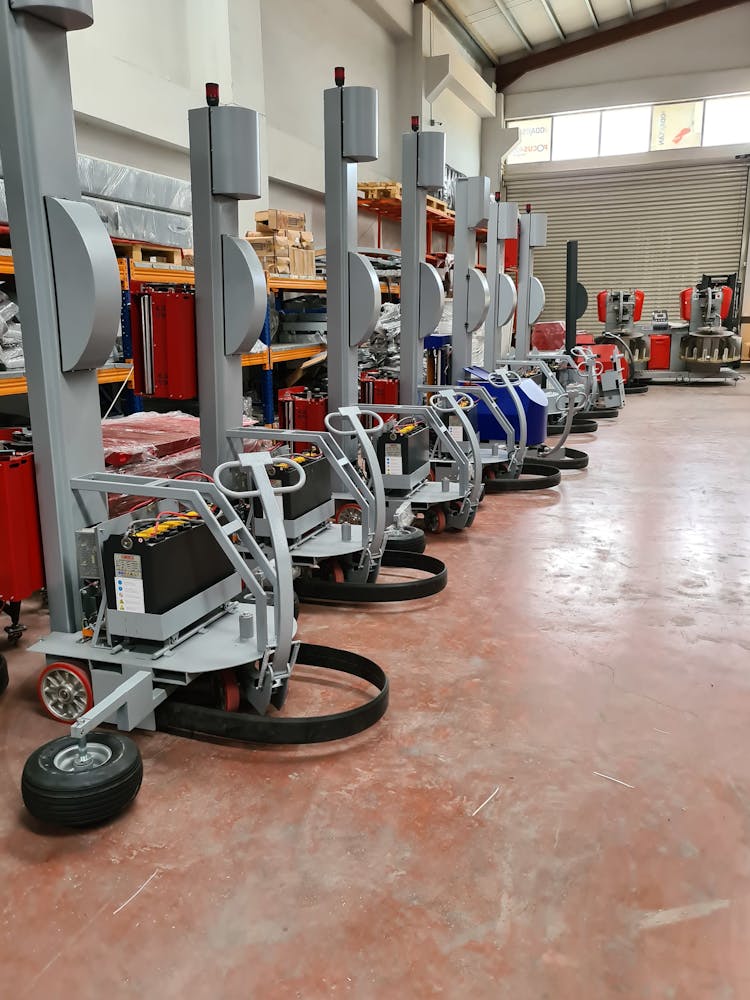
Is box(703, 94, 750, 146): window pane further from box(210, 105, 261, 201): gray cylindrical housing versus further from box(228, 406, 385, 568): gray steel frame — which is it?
box(210, 105, 261, 201): gray cylindrical housing

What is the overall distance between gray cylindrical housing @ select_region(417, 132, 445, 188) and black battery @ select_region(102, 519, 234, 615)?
368cm

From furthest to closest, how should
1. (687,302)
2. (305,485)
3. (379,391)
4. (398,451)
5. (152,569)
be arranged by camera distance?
(687,302), (379,391), (398,451), (305,485), (152,569)

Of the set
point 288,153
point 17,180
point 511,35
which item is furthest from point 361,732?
point 511,35

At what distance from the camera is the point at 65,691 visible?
277 centimetres

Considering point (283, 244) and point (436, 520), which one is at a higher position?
point (283, 244)

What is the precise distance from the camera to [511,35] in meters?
16.3

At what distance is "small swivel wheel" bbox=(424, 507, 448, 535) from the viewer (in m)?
5.18

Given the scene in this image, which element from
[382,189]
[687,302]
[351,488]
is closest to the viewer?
[351,488]

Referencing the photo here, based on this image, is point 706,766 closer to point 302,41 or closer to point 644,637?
point 644,637

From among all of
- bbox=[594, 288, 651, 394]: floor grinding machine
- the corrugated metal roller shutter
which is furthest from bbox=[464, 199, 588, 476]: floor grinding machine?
the corrugated metal roller shutter

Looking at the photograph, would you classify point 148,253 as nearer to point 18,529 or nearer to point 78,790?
point 18,529

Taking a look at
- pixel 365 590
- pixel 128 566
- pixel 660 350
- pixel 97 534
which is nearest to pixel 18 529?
pixel 97 534

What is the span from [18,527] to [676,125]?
58.4 ft

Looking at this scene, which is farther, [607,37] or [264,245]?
[607,37]
